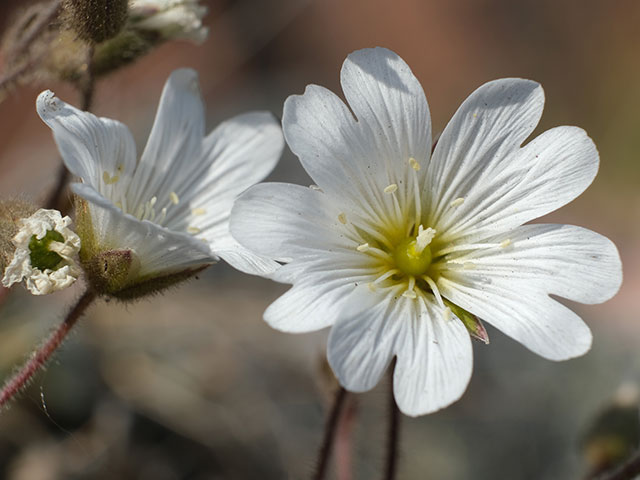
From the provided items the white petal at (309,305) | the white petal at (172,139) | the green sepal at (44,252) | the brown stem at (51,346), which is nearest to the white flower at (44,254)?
the green sepal at (44,252)

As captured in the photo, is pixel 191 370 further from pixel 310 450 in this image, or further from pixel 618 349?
pixel 618 349

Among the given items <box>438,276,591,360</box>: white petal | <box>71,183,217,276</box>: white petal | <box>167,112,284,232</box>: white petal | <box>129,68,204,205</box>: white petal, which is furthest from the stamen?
<box>129,68,204,205</box>: white petal

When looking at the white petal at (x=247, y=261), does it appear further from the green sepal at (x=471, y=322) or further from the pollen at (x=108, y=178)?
the green sepal at (x=471, y=322)

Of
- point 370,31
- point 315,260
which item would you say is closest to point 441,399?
point 315,260

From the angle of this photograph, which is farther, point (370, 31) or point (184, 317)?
point (370, 31)

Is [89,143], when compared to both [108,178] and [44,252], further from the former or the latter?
[44,252]

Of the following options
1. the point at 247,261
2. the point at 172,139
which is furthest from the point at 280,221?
the point at 172,139
